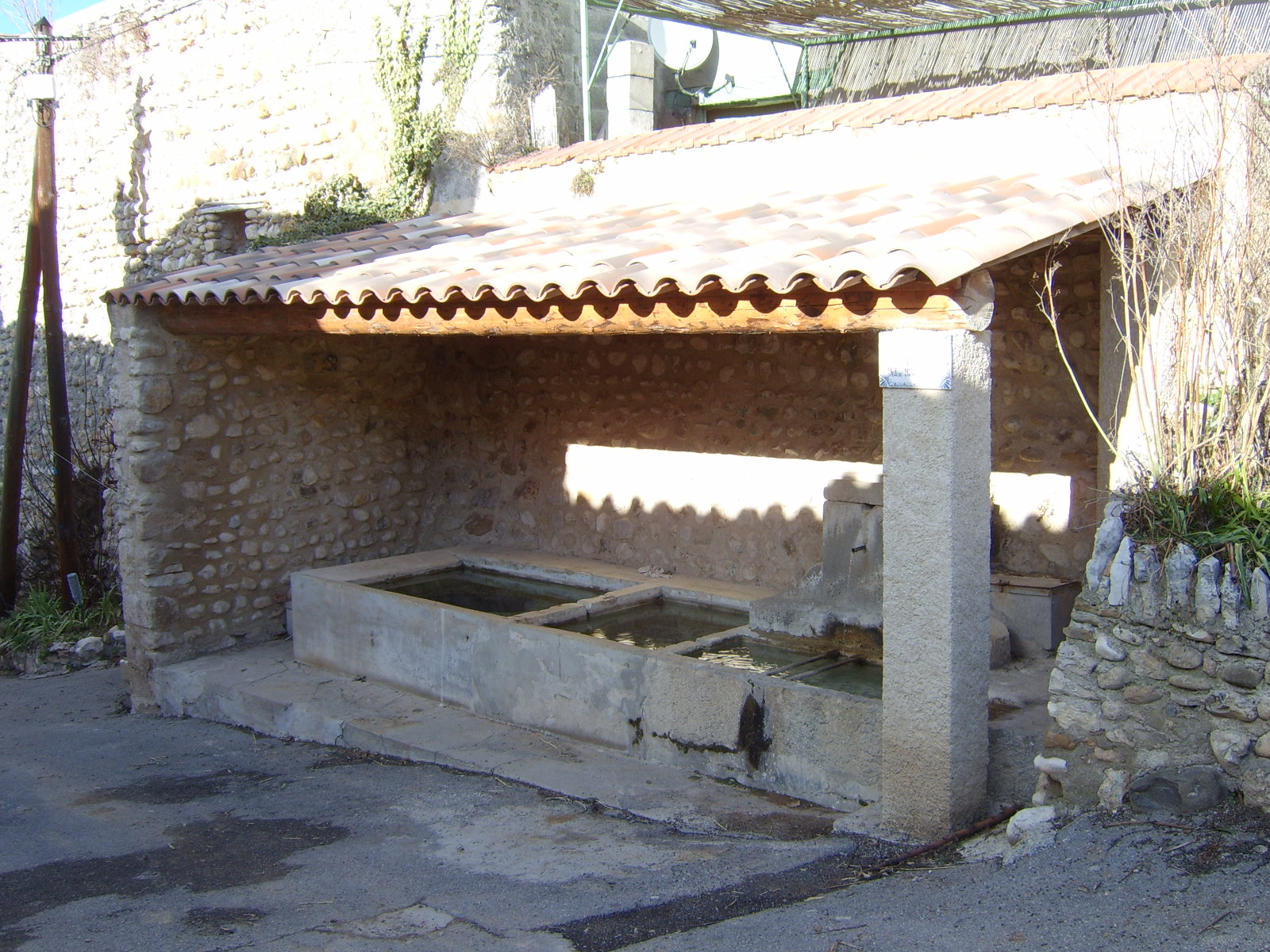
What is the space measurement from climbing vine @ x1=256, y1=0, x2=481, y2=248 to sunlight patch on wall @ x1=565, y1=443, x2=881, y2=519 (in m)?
2.32

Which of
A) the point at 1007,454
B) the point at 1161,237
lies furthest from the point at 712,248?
the point at 1007,454

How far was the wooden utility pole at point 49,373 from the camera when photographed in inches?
368

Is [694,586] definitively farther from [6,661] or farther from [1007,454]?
[6,661]

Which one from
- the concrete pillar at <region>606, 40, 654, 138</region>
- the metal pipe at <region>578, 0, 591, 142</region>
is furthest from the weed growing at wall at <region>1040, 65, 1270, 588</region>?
the concrete pillar at <region>606, 40, 654, 138</region>

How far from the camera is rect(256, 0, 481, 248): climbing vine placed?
8.28 meters

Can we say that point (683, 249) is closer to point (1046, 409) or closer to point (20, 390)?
point (1046, 409)

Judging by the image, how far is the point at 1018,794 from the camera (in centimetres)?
434

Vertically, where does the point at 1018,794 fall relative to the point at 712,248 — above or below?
below

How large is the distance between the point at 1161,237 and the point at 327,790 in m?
4.38

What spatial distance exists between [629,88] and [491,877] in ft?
20.0

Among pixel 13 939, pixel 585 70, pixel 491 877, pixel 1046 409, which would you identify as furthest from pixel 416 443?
pixel 13 939

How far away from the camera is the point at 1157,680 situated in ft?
12.2

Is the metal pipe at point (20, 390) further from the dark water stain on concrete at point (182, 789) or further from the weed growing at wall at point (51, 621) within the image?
the dark water stain on concrete at point (182, 789)

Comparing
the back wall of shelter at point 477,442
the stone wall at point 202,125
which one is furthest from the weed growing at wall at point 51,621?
the back wall of shelter at point 477,442
